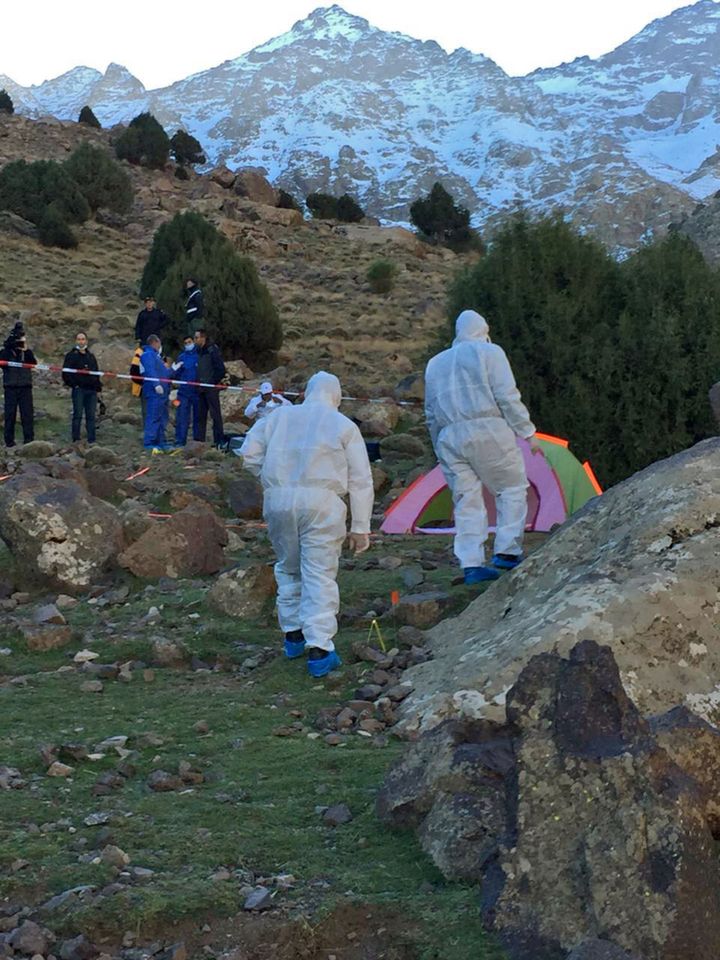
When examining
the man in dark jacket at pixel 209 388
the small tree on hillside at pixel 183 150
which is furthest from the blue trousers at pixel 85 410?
the small tree on hillside at pixel 183 150

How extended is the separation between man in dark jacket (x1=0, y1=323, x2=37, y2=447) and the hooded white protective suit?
7642mm

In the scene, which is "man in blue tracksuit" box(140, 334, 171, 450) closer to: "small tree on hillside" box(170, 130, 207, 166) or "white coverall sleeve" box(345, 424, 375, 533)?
"white coverall sleeve" box(345, 424, 375, 533)

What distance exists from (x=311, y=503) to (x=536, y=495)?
3591 millimetres

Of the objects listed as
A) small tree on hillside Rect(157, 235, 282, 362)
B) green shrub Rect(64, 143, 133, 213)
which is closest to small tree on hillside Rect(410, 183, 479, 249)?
green shrub Rect(64, 143, 133, 213)

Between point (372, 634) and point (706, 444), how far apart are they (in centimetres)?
197

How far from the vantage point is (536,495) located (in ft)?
29.5

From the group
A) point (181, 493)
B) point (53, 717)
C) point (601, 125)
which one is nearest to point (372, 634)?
point (53, 717)

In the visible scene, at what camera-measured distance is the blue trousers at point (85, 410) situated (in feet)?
44.8

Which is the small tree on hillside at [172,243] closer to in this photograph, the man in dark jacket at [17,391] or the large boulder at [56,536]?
the man in dark jacket at [17,391]


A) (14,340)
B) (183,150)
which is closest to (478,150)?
(183,150)

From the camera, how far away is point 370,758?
439 centimetres

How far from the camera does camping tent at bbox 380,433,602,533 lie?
871cm

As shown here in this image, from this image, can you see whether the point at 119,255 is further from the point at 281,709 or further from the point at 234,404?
the point at 281,709

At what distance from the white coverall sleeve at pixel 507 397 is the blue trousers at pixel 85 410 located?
7.78 m
